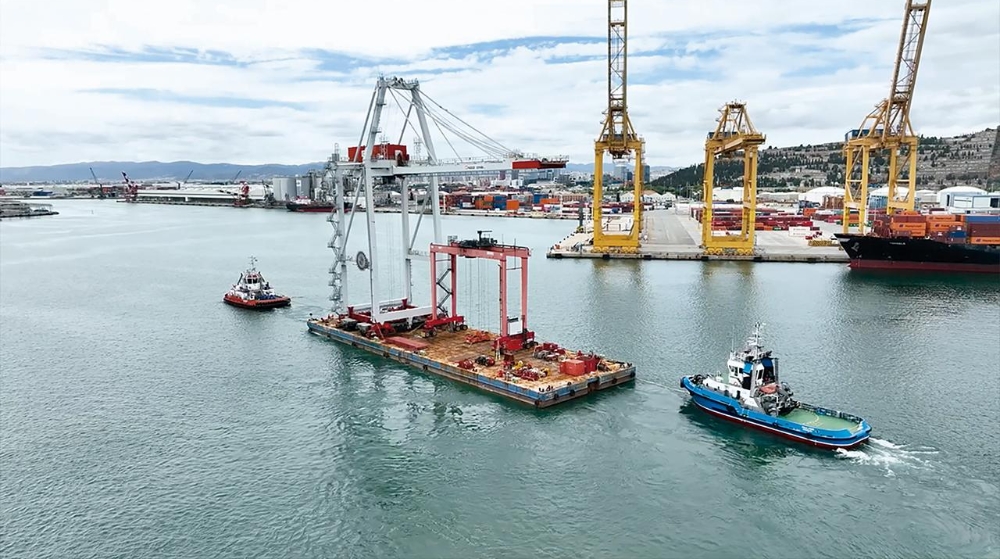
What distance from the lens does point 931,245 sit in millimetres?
50844

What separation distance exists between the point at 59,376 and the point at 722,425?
86.7 feet

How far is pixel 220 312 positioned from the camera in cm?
3944

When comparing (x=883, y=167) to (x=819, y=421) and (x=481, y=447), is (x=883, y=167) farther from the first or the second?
(x=481, y=447)

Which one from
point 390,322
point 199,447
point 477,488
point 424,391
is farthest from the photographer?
point 390,322

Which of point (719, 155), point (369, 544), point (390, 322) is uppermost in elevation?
point (719, 155)

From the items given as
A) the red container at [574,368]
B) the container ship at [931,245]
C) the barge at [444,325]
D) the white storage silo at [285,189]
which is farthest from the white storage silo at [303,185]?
the red container at [574,368]

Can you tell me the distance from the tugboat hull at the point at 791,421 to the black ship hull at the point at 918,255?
3761 cm

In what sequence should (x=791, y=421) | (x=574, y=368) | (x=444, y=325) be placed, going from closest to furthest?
1. (x=791, y=421)
2. (x=574, y=368)
3. (x=444, y=325)

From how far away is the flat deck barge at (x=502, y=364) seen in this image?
2338cm

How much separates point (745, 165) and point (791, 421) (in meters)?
42.9

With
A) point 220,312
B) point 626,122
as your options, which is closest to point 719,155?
point 626,122

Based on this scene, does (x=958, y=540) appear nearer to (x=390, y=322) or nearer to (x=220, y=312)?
(x=390, y=322)

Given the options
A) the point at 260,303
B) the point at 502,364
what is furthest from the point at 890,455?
the point at 260,303

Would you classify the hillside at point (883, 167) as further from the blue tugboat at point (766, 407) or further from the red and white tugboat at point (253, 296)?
the blue tugboat at point (766, 407)
